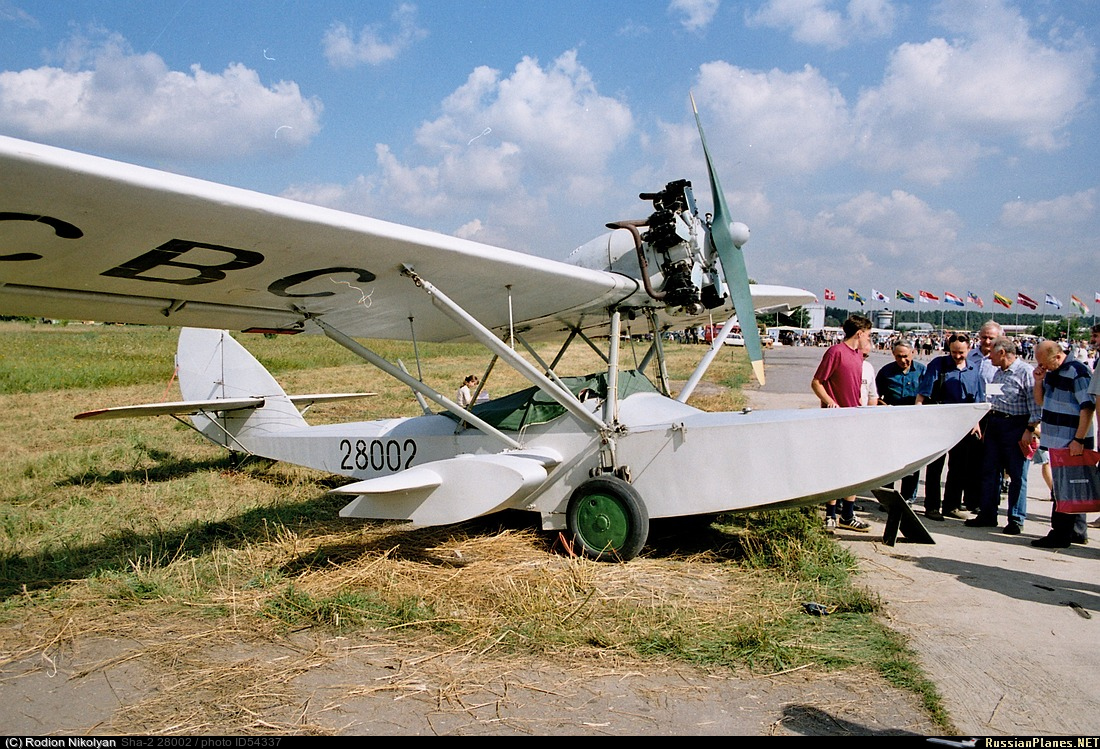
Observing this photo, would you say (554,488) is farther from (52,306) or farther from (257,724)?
(52,306)

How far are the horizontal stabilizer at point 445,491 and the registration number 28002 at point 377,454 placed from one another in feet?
5.04

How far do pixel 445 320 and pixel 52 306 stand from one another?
2.97 metres

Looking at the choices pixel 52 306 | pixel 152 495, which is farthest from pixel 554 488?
pixel 152 495

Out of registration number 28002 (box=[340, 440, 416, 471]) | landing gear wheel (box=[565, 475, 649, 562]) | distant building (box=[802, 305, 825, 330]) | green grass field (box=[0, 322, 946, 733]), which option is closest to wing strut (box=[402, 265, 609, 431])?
landing gear wheel (box=[565, 475, 649, 562])

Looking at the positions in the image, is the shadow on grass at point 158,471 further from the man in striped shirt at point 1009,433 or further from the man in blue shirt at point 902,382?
the man in striped shirt at point 1009,433

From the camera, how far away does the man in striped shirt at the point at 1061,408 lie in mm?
5367

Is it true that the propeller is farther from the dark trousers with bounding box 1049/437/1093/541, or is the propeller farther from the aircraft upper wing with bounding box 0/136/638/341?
the dark trousers with bounding box 1049/437/1093/541

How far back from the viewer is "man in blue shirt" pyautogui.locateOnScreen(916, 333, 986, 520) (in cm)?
667

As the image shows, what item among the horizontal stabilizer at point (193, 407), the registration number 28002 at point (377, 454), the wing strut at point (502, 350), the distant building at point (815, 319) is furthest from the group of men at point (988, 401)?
the distant building at point (815, 319)

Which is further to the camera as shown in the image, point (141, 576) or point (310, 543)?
point (310, 543)

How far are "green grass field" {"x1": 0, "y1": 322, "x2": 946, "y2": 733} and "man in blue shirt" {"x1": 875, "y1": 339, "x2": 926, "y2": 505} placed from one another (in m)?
2.13

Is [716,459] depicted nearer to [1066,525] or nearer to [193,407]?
[1066,525]

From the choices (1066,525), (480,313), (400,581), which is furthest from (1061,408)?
(400,581)

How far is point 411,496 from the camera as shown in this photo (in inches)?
199
